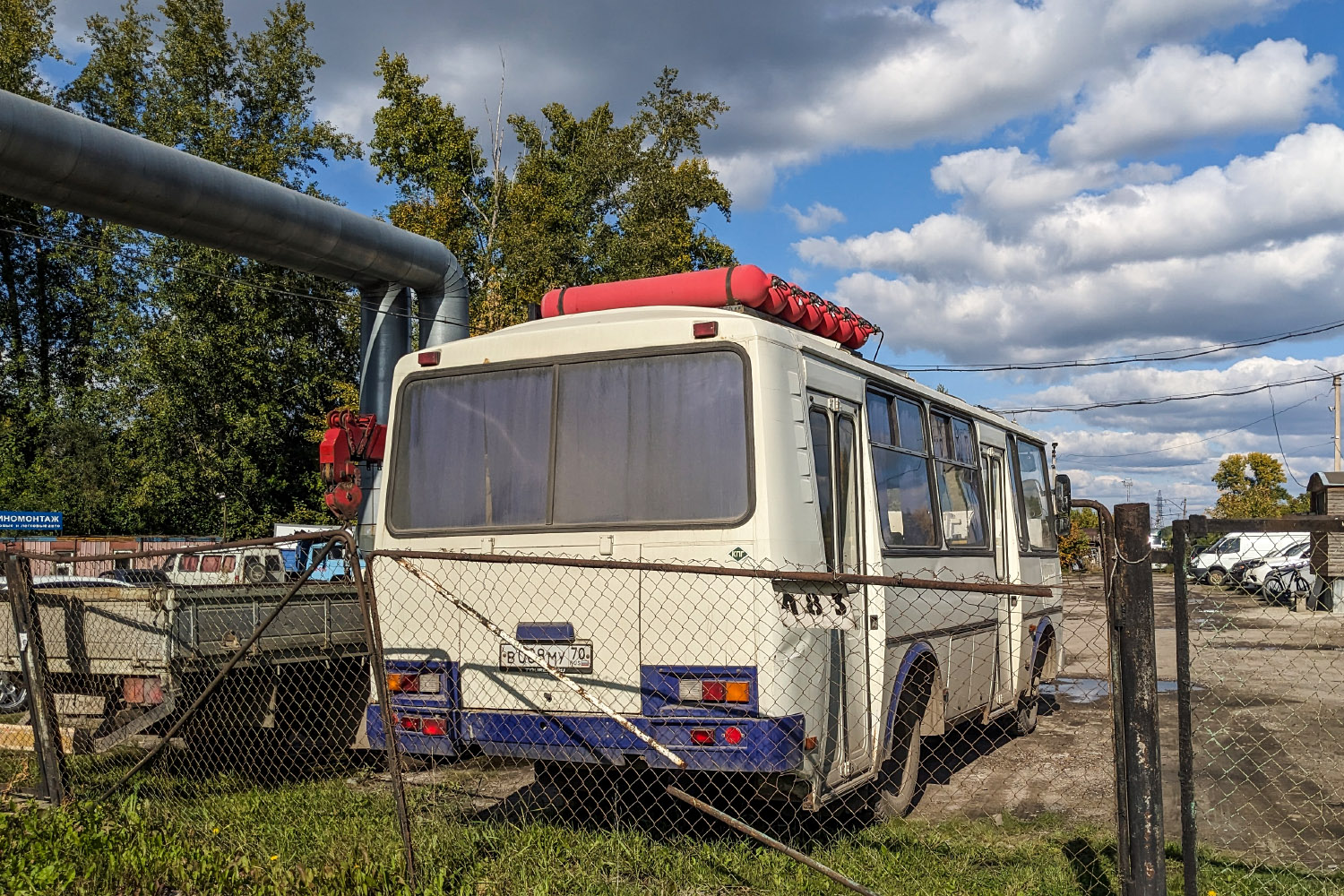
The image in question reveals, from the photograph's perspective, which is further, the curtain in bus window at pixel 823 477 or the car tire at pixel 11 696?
the car tire at pixel 11 696

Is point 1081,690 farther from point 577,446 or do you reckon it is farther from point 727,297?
point 577,446

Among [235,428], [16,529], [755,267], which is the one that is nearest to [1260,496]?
[235,428]

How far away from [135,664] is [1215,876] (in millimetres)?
6614

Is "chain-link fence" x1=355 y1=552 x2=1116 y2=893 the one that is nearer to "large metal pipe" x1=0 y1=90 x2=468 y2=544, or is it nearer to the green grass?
the green grass

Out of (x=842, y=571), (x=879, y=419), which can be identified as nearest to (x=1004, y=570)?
(x=879, y=419)

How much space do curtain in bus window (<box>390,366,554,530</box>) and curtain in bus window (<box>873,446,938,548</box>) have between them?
6.85ft

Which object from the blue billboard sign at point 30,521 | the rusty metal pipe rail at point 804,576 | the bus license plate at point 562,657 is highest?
the blue billboard sign at point 30,521

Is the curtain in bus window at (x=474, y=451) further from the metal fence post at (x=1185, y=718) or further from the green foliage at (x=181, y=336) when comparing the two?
the green foliage at (x=181, y=336)

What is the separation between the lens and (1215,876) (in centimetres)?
503

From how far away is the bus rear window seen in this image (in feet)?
A: 19.1

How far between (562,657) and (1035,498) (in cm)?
663

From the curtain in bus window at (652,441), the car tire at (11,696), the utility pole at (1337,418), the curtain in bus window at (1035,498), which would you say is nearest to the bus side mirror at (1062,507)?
the curtain in bus window at (1035,498)

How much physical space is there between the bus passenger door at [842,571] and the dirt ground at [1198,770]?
2.06ft

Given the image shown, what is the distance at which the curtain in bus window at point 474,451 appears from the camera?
633 cm
